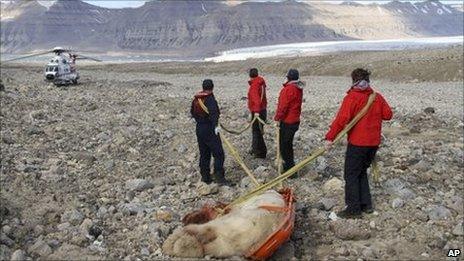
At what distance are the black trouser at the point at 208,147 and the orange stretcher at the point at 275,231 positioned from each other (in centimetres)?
193

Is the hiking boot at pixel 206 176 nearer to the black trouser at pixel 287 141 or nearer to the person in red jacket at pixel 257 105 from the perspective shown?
the black trouser at pixel 287 141

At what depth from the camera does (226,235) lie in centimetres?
645

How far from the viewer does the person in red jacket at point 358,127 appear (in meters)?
7.24

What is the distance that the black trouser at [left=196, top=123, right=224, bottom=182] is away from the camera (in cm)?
905

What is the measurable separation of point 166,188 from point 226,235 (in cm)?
298

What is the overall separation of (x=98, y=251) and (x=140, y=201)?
73.2 inches

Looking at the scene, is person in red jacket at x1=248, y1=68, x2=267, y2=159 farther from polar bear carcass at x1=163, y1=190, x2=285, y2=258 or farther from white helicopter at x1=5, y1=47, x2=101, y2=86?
white helicopter at x1=5, y1=47, x2=101, y2=86

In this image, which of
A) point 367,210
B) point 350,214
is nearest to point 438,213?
point 367,210

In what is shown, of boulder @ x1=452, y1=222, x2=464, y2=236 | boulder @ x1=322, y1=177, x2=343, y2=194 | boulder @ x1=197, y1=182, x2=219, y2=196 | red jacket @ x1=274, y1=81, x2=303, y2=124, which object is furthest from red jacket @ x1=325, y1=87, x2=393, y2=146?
boulder @ x1=197, y1=182, x2=219, y2=196

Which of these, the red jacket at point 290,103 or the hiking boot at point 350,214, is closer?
the hiking boot at point 350,214

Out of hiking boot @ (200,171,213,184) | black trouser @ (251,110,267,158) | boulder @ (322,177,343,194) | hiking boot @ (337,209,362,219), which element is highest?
black trouser @ (251,110,267,158)

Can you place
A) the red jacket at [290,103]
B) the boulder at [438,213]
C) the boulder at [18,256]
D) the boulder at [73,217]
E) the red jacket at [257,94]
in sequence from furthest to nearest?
the red jacket at [257,94] < the red jacket at [290,103] < the boulder at [438,213] < the boulder at [73,217] < the boulder at [18,256]

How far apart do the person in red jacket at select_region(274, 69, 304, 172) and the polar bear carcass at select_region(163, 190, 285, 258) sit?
8.80 ft

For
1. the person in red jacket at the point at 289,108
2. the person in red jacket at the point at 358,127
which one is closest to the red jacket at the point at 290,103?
the person in red jacket at the point at 289,108
